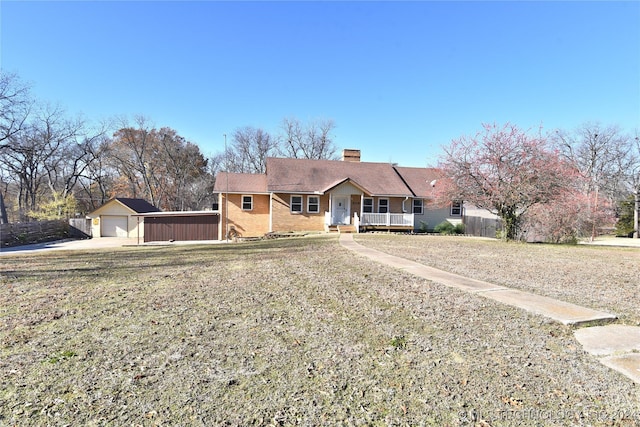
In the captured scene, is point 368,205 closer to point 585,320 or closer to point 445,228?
point 445,228

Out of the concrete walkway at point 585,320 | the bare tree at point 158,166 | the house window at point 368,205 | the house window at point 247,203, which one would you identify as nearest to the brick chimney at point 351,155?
the house window at point 368,205

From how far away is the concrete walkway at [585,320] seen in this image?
10.1 ft

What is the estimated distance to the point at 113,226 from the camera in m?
34.0

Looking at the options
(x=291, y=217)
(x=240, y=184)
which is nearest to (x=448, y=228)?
(x=291, y=217)

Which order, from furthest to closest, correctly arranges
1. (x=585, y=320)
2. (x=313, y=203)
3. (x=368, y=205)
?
(x=368, y=205) → (x=313, y=203) → (x=585, y=320)

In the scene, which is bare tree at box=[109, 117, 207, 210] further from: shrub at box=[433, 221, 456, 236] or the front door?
shrub at box=[433, 221, 456, 236]

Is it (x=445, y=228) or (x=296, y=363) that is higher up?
(x=445, y=228)

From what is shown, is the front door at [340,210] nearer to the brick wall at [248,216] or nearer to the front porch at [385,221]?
the front porch at [385,221]

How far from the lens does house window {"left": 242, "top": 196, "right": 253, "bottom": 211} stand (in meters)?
24.0

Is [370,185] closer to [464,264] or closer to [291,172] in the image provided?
[291,172]

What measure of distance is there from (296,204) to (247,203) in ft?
11.6

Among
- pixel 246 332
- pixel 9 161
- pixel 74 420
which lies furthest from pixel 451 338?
pixel 9 161

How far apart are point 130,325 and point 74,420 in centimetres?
193

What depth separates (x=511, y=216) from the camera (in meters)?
16.8
